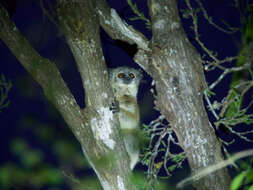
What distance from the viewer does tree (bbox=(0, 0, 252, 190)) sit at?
6.32ft

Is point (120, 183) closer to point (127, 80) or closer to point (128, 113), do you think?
point (128, 113)

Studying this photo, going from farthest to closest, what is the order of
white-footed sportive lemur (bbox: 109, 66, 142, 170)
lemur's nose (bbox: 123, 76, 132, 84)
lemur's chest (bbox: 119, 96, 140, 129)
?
lemur's nose (bbox: 123, 76, 132, 84) → lemur's chest (bbox: 119, 96, 140, 129) → white-footed sportive lemur (bbox: 109, 66, 142, 170)

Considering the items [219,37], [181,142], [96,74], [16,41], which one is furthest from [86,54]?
[219,37]

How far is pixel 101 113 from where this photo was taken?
2.01 metres

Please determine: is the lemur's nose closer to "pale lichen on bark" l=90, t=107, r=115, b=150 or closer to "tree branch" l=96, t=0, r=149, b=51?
"tree branch" l=96, t=0, r=149, b=51

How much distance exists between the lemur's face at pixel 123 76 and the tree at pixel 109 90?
1799 mm

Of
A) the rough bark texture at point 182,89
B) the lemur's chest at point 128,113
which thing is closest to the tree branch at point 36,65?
the rough bark texture at point 182,89

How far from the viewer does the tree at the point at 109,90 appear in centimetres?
193

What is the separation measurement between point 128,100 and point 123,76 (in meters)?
0.39

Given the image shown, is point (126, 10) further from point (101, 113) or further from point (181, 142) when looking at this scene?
point (181, 142)

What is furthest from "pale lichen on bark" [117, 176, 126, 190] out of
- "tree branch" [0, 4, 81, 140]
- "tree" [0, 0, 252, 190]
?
"tree branch" [0, 4, 81, 140]

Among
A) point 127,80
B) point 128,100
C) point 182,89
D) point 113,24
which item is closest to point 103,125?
point 182,89

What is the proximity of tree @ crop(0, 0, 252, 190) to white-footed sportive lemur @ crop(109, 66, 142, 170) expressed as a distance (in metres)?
1.48

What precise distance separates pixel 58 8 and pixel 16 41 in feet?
1.33
